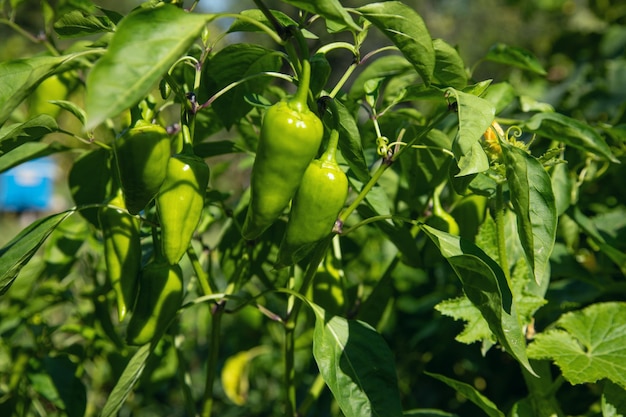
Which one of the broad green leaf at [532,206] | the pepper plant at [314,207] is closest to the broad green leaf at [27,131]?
the pepper plant at [314,207]

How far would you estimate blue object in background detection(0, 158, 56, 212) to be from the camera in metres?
7.67

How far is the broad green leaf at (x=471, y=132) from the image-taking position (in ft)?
1.98

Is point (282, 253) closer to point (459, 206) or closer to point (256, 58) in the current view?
point (256, 58)

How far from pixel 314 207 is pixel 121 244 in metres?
0.30

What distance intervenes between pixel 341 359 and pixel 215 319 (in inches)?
7.6

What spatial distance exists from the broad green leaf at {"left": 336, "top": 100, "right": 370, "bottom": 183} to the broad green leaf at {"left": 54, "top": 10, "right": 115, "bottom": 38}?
27 cm

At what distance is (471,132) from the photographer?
2.01 ft

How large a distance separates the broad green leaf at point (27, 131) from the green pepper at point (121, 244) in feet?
0.41

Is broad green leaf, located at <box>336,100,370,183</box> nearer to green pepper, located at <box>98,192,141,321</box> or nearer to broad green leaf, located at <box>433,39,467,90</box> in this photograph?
broad green leaf, located at <box>433,39,467,90</box>

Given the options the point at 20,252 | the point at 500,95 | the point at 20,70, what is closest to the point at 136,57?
the point at 20,70

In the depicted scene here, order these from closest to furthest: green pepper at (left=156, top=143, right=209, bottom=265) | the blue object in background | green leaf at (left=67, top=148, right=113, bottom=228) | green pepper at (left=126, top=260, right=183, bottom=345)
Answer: green pepper at (left=156, top=143, right=209, bottom=265) → green pepper at (left=126, top=260, right=183, bottom=345) → green leaf at (left=67, top=148, right=113, bottom=228) → the blue object in background

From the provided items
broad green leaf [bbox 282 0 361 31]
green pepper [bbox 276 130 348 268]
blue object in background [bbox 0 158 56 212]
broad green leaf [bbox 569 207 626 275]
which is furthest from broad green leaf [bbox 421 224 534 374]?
blue object in background [bbox 0 158 56 212]

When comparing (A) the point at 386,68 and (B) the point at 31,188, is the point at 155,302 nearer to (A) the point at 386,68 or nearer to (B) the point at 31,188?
(A) the point at 386,68

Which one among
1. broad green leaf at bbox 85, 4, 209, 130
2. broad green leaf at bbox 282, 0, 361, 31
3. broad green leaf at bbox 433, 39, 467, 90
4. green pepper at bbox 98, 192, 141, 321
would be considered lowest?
green pepper at bbox 98, 192, 141, 321
